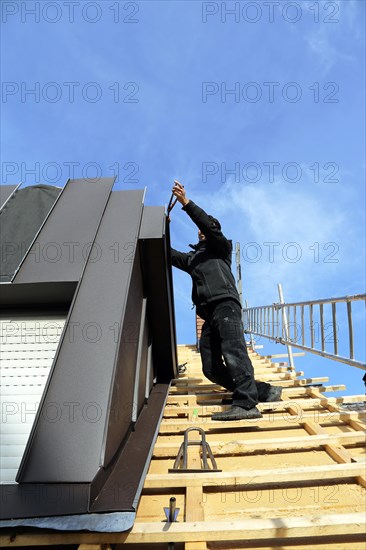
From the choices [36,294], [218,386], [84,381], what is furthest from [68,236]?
[218,386]

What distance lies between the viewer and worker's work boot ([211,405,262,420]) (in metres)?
3.23

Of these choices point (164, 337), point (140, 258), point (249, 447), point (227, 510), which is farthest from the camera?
point (164, 337)

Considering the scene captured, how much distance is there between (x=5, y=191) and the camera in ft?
12.5

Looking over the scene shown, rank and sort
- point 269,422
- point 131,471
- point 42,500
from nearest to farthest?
point 42,500 < point 131,471 < point 269,422

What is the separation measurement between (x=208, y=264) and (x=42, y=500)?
2.87 meters

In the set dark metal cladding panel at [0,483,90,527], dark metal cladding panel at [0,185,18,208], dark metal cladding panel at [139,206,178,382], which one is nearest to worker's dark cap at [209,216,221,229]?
dark metal cladding panel at [139,206,178,382]

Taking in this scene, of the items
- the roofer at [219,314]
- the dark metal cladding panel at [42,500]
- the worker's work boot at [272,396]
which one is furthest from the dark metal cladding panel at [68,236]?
the worker's work boot at [272,396]

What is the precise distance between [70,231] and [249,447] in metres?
2.26

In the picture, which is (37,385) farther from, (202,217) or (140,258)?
(202,217)

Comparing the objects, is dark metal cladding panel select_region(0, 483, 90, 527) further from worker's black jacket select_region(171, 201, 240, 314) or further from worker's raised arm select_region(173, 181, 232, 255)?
worker's raised arm select_region(173, 181, 232, 255)

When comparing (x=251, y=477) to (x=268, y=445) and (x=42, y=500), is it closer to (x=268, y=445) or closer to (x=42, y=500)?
(x=268, y=445)

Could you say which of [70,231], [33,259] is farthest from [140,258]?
[33,259]

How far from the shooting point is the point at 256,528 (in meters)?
1.49

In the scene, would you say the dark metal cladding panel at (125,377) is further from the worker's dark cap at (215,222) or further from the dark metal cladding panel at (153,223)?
the worker's dark cap at (215,222)
